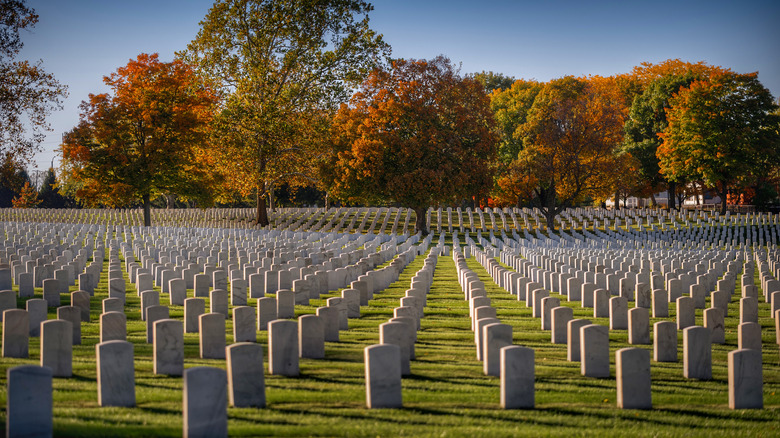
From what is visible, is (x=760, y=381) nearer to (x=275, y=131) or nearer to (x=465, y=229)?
(x=275, y=131)

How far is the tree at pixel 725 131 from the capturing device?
48281 millimetres

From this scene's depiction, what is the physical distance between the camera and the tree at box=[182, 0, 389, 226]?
38.8 metres

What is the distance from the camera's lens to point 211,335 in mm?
7270

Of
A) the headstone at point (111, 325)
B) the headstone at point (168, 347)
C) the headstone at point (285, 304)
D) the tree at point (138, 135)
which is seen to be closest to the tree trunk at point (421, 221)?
the tree at point (138, 135)

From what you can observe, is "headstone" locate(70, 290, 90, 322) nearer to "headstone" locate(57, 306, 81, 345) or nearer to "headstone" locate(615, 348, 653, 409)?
"headstone" locate(57, 306, 81, 345)

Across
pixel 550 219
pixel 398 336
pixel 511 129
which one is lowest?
pixel 398 336

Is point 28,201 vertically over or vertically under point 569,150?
under

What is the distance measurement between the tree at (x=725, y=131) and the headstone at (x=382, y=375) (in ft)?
160

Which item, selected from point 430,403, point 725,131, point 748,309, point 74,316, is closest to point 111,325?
point 74,316

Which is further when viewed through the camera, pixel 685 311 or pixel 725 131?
pixel 725 131

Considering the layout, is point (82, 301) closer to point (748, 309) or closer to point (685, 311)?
point (685, 311)

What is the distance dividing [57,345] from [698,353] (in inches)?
251

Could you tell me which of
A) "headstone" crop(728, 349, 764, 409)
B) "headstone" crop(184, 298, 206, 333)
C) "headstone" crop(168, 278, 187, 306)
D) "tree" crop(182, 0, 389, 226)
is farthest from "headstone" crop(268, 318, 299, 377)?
"tree" crop(182, 0, 389, 226)

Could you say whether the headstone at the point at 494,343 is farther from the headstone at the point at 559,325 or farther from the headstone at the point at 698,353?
the headstone at the point at 559,325
